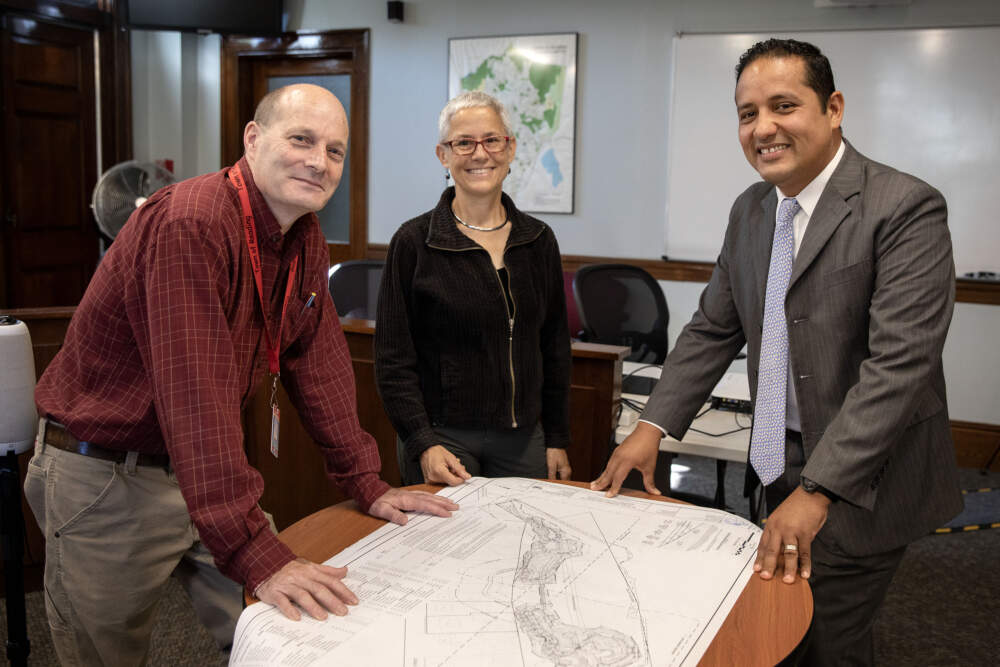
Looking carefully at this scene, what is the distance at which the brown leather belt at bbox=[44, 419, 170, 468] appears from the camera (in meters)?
1.61

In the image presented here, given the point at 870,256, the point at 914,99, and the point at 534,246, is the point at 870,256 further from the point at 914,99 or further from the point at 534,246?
the point at 914,99

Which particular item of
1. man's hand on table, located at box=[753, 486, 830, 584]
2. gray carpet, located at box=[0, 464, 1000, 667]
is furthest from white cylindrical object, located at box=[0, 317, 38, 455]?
man's hand on table, located at box=[753, 486, 830, 584]

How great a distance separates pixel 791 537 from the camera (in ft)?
4.67

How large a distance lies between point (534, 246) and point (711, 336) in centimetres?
50

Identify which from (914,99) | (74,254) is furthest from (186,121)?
(914,99)

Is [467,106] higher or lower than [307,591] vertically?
higher

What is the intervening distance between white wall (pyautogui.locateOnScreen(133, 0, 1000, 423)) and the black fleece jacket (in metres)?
3.44

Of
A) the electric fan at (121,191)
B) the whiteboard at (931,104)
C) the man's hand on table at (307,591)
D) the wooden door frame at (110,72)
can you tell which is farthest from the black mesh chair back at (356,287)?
the wooden door frame at (110,72)

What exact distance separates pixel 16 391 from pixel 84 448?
0.43 m

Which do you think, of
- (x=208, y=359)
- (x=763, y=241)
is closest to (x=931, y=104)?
(x=763, y=241)

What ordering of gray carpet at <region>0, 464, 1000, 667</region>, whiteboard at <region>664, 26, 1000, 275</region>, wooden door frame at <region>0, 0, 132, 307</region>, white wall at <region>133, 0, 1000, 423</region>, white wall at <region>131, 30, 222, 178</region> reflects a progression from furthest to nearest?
white wall at <region>131, 30, 222, 178</region>, wooden door frame at <region>0, 0, 132, 307</region>, white wall at <region>133, 0, 1000, 423</region>, whiteboard at <region>664, 26, 1000, 275</region>, gray carpet at <region>0, 464, 1000, 667</region>

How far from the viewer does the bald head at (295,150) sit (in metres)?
1.53

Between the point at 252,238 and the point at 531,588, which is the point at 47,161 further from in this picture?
the point at 531,588

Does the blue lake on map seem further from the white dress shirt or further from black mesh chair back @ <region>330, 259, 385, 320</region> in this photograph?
the white dress shirt
